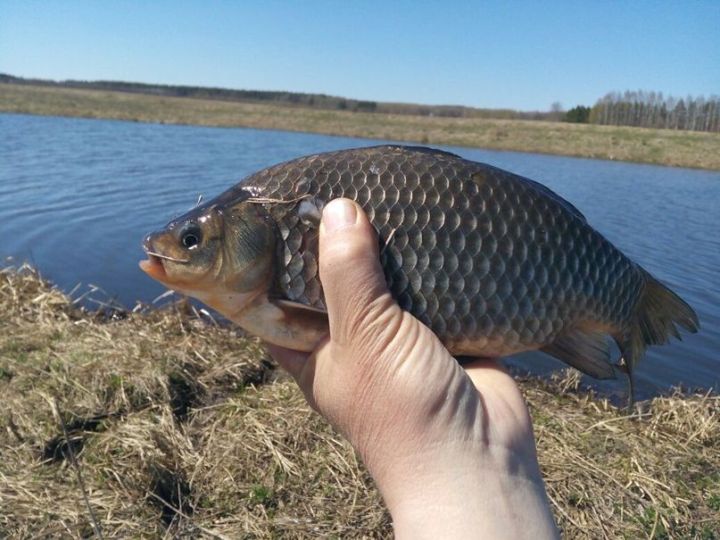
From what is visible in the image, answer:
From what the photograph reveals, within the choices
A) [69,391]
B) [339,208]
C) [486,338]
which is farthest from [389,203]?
[69,391]

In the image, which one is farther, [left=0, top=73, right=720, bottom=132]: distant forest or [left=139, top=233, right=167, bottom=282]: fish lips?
[left=0, top=73, right=720, bottom=132]: distant forest

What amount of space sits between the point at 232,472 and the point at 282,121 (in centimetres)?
5034

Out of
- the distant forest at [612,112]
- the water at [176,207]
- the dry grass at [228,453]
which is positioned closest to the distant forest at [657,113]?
the distant forest at [612,112]

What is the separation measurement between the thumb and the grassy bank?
131 ft

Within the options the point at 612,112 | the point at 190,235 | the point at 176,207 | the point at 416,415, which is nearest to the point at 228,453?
the point at 190,235

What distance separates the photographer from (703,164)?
1435 inches

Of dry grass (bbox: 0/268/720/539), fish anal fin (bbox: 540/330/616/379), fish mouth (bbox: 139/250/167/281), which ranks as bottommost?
dry grass (bbox: 0/268/720/539)

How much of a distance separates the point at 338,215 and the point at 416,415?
0.78 metres

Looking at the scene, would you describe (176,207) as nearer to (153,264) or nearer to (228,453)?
(228,453)

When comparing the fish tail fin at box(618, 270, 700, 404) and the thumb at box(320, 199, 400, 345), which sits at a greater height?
the thumb at box(320, 199, 400, 345)

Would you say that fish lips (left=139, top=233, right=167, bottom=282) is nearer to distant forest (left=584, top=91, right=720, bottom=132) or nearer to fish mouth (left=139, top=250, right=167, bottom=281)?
fish mouth (left=139, top=250, right=167, bottom=281)

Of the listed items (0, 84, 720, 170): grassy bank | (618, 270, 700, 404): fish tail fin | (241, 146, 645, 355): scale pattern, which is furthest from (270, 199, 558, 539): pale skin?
(0, 84, 720, 170): grassy bank

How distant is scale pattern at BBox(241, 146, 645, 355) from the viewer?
2.39 metres

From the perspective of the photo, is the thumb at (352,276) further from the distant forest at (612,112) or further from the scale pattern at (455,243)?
the distant forest at (612,112)
